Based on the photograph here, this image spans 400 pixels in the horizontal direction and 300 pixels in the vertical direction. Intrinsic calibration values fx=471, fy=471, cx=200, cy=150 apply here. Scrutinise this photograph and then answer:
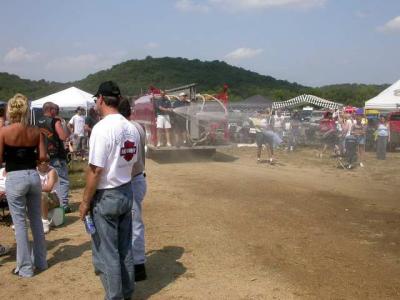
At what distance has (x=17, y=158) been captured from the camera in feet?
15.6

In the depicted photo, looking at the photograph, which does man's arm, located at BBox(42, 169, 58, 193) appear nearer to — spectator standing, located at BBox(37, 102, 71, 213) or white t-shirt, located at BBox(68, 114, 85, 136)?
spectator standing, located at BBox(37, 102, 71, 213)

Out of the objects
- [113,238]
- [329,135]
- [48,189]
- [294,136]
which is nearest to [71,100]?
[294,136]

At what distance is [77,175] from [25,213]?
22.9 feet

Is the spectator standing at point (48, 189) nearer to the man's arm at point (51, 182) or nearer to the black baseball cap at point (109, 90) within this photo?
the man's arm at point (51, 182)

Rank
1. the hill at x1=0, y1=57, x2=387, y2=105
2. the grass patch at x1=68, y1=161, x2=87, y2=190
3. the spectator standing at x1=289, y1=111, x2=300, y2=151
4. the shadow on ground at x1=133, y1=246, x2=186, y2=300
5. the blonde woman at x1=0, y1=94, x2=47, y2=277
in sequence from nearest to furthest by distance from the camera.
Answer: the shadow on ground at x1=133, y1=246, x2=186, y2=300 → the blonde woman at x1=0, y1=94, x2=47, y2=277 → the grass patch at x1=68, y1=161, x2=87, y2=190 → the spectator standing at x1=289, y1=111, x2=300, y2=151 → the hill at x1=0, y1=57, x2=387, y2=105

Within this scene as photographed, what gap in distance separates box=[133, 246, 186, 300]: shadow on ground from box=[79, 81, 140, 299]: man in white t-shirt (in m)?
0.55

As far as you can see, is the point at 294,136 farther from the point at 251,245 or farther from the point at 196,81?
the point at 196,81

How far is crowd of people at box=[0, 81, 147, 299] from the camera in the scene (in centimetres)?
380

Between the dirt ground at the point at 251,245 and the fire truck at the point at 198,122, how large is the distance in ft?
12.0

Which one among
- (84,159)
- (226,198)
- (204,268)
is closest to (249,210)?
(226,198)

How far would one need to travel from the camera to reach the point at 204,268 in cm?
511

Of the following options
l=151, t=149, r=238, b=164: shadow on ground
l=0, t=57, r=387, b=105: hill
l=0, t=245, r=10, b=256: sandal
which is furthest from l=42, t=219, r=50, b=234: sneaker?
l=0, t=57, r=387, b=105: hill

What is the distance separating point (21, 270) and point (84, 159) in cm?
1051

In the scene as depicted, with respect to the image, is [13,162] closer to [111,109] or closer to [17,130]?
[17,130]
